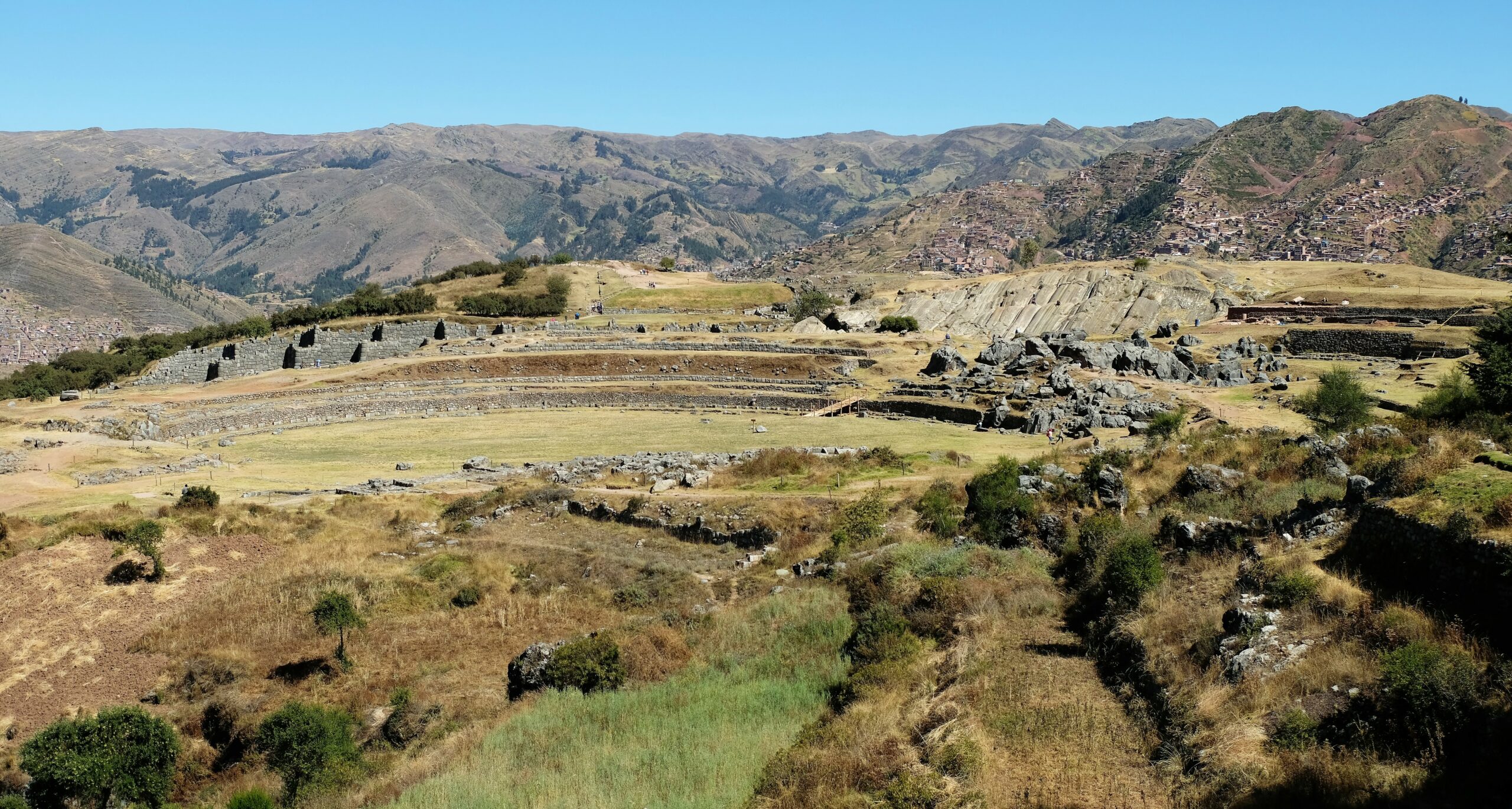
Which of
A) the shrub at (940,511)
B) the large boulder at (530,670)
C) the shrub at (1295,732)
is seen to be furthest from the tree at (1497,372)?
the large boulder at (530,670)

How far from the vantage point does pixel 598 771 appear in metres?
12.6

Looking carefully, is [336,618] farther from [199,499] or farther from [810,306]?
[810,306]

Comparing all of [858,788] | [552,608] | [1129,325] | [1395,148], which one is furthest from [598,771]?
[1395,148]

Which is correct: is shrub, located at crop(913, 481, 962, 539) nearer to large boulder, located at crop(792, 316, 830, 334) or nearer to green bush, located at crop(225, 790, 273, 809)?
green bush, located at crop(225, 790, 273, 809)

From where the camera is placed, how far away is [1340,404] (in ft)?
107

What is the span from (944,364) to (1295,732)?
5165 centimetres

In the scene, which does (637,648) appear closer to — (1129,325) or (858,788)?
(858,788)

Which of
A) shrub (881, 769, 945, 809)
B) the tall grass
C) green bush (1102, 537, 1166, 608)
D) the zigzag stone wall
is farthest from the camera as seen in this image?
the zigzag stone wall

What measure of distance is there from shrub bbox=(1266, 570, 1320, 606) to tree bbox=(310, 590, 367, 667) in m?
17.0

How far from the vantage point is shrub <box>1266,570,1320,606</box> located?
40.7 feet

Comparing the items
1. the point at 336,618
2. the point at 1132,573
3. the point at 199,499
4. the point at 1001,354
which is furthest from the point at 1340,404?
the point at 199,499

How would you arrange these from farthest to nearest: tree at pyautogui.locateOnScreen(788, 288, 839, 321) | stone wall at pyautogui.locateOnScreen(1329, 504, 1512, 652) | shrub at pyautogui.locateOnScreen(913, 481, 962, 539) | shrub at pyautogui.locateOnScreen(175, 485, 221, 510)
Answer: tree at pyautogui.locateOnScreen(788, 288, 839, 321), shrub at pyautogui.locateOnScreen(175, 485, 221, 510), shrub at pyautogui.locateOnScreen(913, 481, 962, 539), stone wall at pyautogui.locateOnScreen(1329, 504, 1512, 652)

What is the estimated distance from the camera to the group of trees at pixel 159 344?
65250 mm

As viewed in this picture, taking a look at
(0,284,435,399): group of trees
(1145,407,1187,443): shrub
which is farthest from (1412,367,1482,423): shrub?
(0,284,435,399): group of trees
